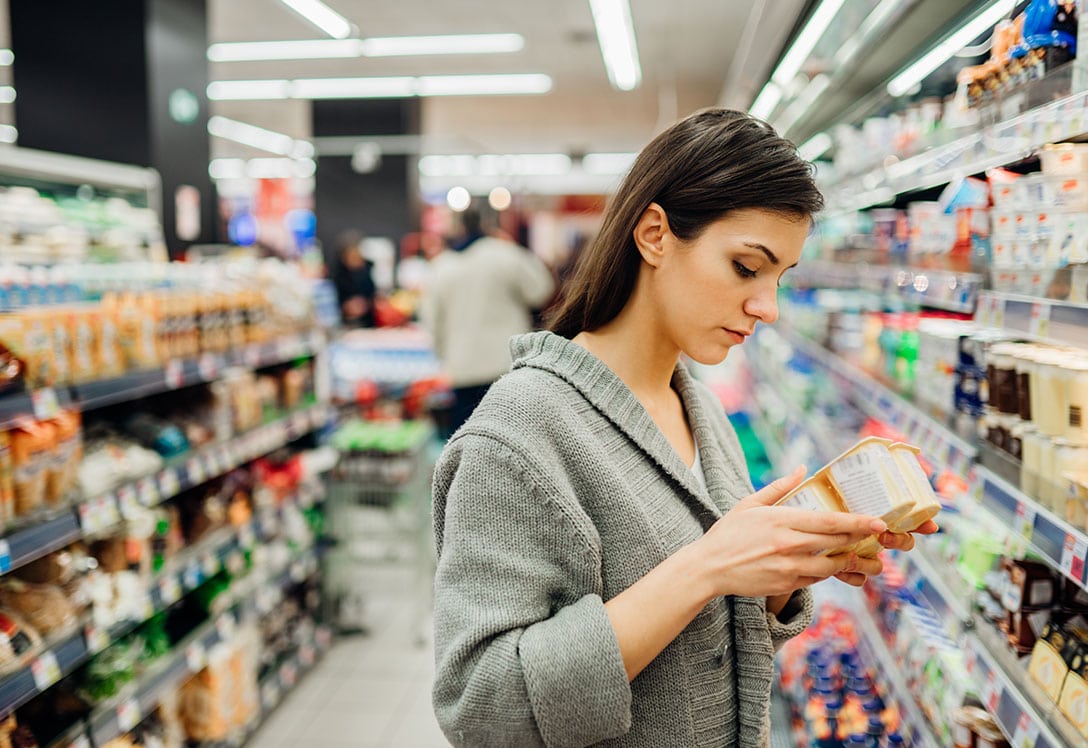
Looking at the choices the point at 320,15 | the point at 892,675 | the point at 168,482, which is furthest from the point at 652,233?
the point at 320,15

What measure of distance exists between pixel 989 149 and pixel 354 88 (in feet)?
36.1

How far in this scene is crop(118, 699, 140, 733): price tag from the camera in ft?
8.65

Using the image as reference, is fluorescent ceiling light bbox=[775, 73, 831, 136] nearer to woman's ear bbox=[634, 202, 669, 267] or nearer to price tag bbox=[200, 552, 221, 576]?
woman's ear bbox=[634, 202, 669, 267]

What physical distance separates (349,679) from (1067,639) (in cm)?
347

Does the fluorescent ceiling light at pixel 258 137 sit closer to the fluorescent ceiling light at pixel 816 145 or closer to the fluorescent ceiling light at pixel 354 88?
the fluorescent ceiling light at pixel 354 88

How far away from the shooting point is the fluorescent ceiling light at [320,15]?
640cm

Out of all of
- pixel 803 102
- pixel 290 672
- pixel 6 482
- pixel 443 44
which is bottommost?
pixel 290 672

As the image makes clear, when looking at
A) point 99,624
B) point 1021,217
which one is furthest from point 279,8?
point 1021,217

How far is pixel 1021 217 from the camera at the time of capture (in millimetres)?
1650

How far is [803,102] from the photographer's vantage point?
3.97 metres

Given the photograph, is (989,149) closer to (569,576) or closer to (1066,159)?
(1066,159)

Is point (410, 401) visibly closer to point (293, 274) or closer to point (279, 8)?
point (293, 274)

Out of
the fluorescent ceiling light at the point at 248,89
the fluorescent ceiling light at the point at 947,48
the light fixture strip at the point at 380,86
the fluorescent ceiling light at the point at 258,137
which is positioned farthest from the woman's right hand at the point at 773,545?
the fluorescent ceiling light at the point at 258,137

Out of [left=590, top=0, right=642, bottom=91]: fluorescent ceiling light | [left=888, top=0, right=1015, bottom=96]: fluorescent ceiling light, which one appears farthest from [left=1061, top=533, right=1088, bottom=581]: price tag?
[left=590, top=0, right=642, bottom=91]: fluorescent ceiling light
